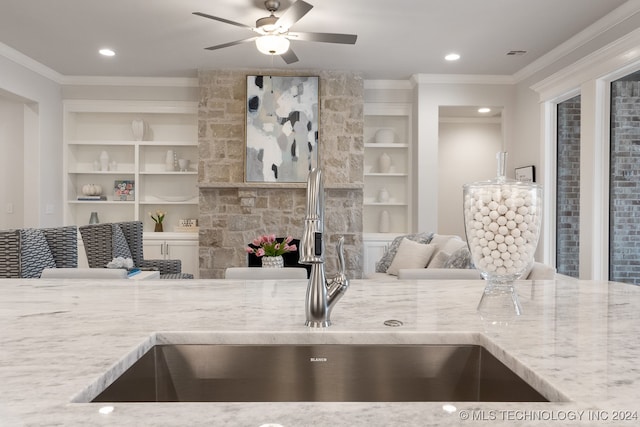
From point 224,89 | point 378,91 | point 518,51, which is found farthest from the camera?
point 378,91

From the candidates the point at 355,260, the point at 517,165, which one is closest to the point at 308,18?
the point at 355,260

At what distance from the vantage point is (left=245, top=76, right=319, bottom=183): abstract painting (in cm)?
585

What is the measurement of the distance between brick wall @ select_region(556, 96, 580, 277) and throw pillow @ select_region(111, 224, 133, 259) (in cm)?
450

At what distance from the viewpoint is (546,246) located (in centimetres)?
539

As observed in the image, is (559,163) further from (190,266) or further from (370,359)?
(370,359)

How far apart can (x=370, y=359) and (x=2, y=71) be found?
5716 millimetres

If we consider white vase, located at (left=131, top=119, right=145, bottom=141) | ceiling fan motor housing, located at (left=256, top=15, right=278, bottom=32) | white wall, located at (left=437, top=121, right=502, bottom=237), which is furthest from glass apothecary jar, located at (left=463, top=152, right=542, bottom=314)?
white wall, located at (left=437, top=121, right=502, bottom=237)

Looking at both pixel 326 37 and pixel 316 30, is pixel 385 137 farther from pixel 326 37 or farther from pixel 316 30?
pixel 326 37

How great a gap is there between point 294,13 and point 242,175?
9.25 ft

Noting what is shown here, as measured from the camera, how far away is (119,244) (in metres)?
4.52

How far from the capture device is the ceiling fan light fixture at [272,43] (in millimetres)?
3785

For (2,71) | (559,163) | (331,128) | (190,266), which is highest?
(2,71)

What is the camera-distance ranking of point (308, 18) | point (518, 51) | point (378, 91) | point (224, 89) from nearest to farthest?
point (308, 18) → point (518, 51) → point (224, 89) → point (378, 91)

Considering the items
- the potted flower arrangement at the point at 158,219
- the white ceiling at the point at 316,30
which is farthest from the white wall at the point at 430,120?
the potted flower arrangement at the point at 158,219
